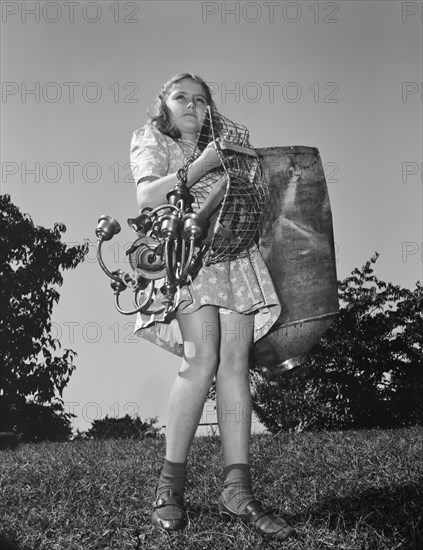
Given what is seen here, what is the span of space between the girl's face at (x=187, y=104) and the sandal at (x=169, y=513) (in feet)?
5.22

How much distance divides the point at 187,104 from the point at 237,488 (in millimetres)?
1669

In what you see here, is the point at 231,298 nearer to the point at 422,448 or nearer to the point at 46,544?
the point at 46,544

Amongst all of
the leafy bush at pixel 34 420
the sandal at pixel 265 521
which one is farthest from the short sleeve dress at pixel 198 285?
the leafy bush at pixel 34 420

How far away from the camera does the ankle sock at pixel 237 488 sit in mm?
2910

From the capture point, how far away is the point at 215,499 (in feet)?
11.3

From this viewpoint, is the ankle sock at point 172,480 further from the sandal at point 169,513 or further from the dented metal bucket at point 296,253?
the dented metal bucket at point 296,253

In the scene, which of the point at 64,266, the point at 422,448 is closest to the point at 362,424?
the point at 64,266

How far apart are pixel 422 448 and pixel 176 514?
255cm

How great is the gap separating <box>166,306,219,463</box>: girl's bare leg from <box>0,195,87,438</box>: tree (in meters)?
11.9

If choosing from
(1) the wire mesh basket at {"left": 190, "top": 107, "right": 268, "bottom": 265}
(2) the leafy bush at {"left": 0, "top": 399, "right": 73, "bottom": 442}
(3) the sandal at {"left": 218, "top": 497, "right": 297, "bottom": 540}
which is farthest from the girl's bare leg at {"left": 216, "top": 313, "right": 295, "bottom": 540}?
(2) the leafy bush at {"left": 0, "top": 399, "right": 73, "bottom": 442}

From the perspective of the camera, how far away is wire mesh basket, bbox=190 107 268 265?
2.96m

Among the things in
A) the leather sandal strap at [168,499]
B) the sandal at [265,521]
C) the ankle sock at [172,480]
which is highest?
the ankle sock at [172,480]

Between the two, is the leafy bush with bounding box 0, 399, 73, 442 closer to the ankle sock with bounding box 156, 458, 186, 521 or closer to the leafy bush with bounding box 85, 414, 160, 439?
the leafy bush with bounding box 85, 414, 160, 439

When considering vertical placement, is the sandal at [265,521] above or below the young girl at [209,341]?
below
